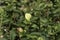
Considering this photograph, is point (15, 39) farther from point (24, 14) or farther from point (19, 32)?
point (24, 14)

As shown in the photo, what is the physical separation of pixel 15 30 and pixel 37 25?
39cm

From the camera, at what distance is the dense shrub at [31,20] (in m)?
3.05

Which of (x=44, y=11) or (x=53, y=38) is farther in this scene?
(x=44, y=11)

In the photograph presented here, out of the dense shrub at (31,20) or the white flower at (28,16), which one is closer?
the dense shrub at (31,20)

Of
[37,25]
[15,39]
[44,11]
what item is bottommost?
[15,39]

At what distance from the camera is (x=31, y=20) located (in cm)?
318

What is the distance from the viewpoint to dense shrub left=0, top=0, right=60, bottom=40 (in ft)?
10.0

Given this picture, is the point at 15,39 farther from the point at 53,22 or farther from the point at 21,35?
the point at 53,22

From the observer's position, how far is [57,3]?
334 centimetres

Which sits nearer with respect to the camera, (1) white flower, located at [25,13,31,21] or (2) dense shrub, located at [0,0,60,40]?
(2) dense shrub, located at [0,0,60,40]

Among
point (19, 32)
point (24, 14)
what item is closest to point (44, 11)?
point (24, 14)

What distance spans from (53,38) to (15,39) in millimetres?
635

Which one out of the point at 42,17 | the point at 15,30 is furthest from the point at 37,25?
the point at 15,30

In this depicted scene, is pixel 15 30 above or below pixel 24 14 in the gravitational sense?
below
